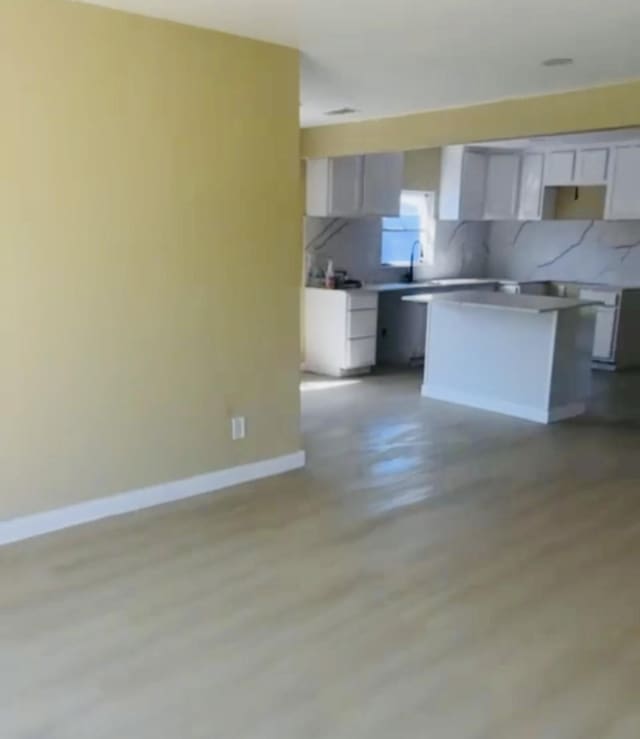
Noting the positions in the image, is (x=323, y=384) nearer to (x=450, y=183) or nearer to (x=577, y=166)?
(x=450, y=183)

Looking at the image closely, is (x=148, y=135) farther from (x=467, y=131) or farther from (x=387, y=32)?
(x=467, y=131)

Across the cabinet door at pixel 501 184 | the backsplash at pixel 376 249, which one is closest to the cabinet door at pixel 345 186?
the backsplash at pixel 376 249

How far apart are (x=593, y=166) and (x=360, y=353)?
10.3 feet

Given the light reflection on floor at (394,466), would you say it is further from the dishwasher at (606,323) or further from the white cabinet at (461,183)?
the white cabinet at (461,183)

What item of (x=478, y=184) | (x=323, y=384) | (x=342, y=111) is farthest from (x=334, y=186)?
(x=478, y=184)

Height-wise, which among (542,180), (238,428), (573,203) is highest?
(542,180)

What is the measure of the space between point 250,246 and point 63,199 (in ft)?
3.40

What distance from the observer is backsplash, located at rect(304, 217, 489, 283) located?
7.36m

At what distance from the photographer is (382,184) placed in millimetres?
7207

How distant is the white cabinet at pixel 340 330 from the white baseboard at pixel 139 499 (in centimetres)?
262

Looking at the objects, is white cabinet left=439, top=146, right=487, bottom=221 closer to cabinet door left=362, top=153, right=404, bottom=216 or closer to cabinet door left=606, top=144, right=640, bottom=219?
cabinet door left=362, top=153, right=404, bottom=216

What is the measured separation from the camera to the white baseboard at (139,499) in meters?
3.38

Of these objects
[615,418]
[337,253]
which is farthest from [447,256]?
Result: [615,418]

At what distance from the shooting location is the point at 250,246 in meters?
3.98
